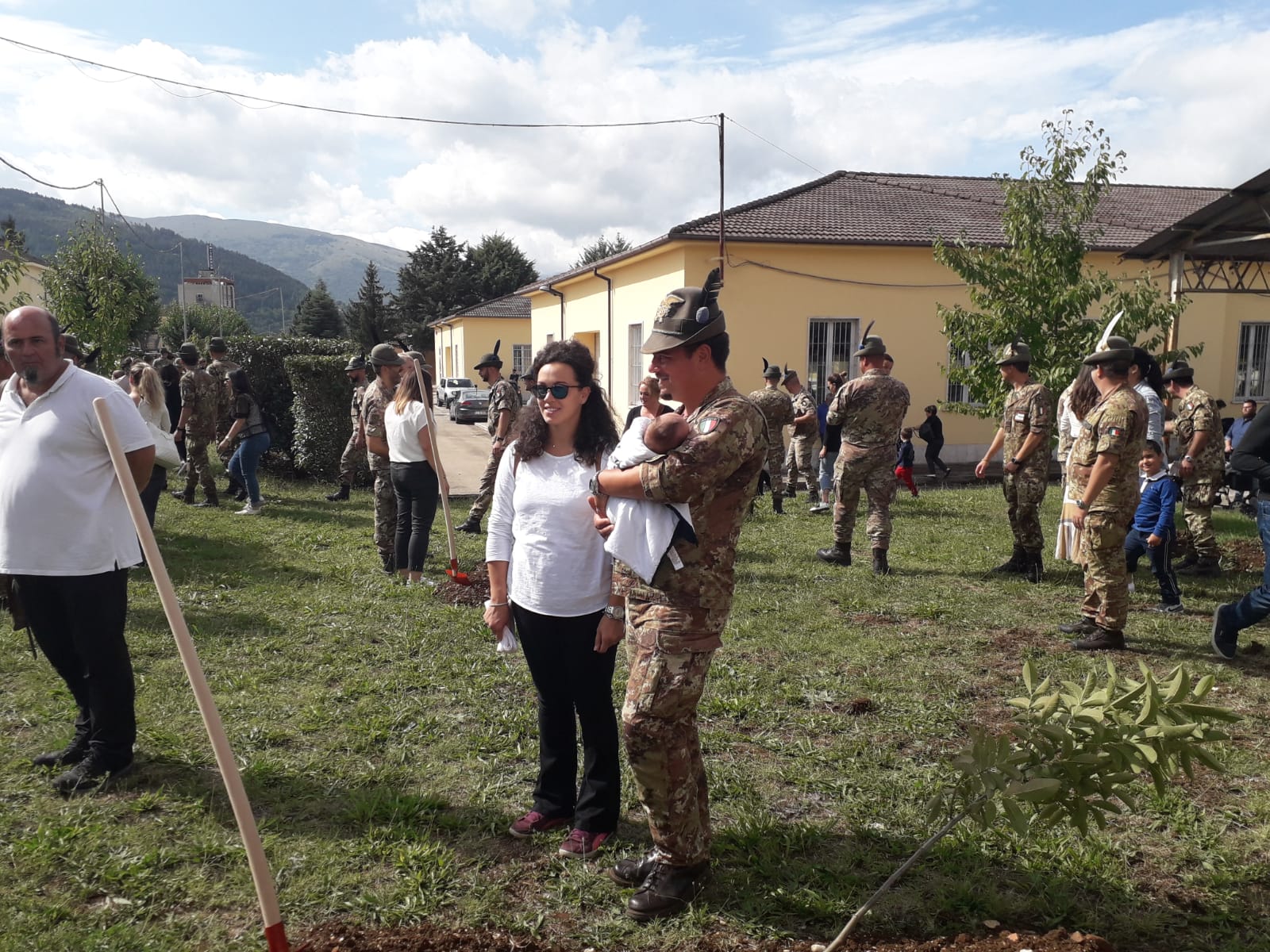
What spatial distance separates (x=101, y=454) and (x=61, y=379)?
13.8 inches

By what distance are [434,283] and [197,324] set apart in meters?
21.1

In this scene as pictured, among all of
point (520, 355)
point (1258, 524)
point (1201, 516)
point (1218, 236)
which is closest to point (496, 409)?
point (1258, 524)

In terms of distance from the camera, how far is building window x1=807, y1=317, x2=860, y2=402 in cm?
1822

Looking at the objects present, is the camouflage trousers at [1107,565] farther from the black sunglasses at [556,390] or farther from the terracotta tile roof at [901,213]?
the terracotta tile roof at [901,213]

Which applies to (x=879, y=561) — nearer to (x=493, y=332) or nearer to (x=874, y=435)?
(x=874, y=435)

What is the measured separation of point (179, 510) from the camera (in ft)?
36.1

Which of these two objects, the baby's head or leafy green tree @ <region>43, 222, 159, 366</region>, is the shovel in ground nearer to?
the baby's head

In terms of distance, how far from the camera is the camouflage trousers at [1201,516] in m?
8.30

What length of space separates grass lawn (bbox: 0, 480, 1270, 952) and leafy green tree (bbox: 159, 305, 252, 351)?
5830 cm

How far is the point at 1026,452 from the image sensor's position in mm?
7516

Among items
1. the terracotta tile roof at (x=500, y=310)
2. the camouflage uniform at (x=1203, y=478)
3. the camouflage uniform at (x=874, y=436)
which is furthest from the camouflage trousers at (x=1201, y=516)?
the terracotta tile roof at (x=500, y=310)

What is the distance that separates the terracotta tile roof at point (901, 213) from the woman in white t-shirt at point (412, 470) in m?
10.8

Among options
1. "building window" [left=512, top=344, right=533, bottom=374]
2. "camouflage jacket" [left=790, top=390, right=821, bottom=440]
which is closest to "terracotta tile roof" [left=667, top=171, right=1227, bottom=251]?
"camouflage jacket" [left=790, top=390, right=821, bottom=440]

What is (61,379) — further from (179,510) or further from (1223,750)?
(179,510)
